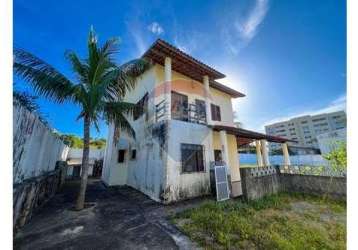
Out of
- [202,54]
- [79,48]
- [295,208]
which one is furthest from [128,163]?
[295,208]

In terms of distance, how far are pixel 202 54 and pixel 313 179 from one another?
8.57 m

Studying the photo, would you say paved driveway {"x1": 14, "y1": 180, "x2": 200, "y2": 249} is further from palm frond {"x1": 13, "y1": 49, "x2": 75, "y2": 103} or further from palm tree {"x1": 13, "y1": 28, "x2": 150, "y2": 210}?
palm frond {"x1": 13, "y1": 49, "x2": 75, "y2": 103}

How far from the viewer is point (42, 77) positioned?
5.37 m

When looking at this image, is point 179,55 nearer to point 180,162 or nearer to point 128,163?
point 180,162

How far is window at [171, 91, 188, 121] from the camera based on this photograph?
31.3ft

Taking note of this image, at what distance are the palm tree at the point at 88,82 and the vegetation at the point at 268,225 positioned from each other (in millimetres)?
4708

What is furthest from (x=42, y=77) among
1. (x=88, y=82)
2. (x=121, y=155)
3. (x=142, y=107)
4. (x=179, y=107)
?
(x=121, y=155)

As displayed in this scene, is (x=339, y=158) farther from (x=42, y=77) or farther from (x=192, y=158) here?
(x=42, y=77)

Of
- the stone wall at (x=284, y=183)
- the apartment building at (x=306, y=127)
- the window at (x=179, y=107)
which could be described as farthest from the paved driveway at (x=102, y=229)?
the apartment building at (x=306, y=127)

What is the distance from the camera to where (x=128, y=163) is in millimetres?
11320

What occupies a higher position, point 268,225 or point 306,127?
point 306,127

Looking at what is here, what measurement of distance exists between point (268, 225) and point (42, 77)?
27.6ft

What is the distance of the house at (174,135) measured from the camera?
7234mm

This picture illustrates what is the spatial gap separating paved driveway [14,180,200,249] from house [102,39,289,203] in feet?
5.00
